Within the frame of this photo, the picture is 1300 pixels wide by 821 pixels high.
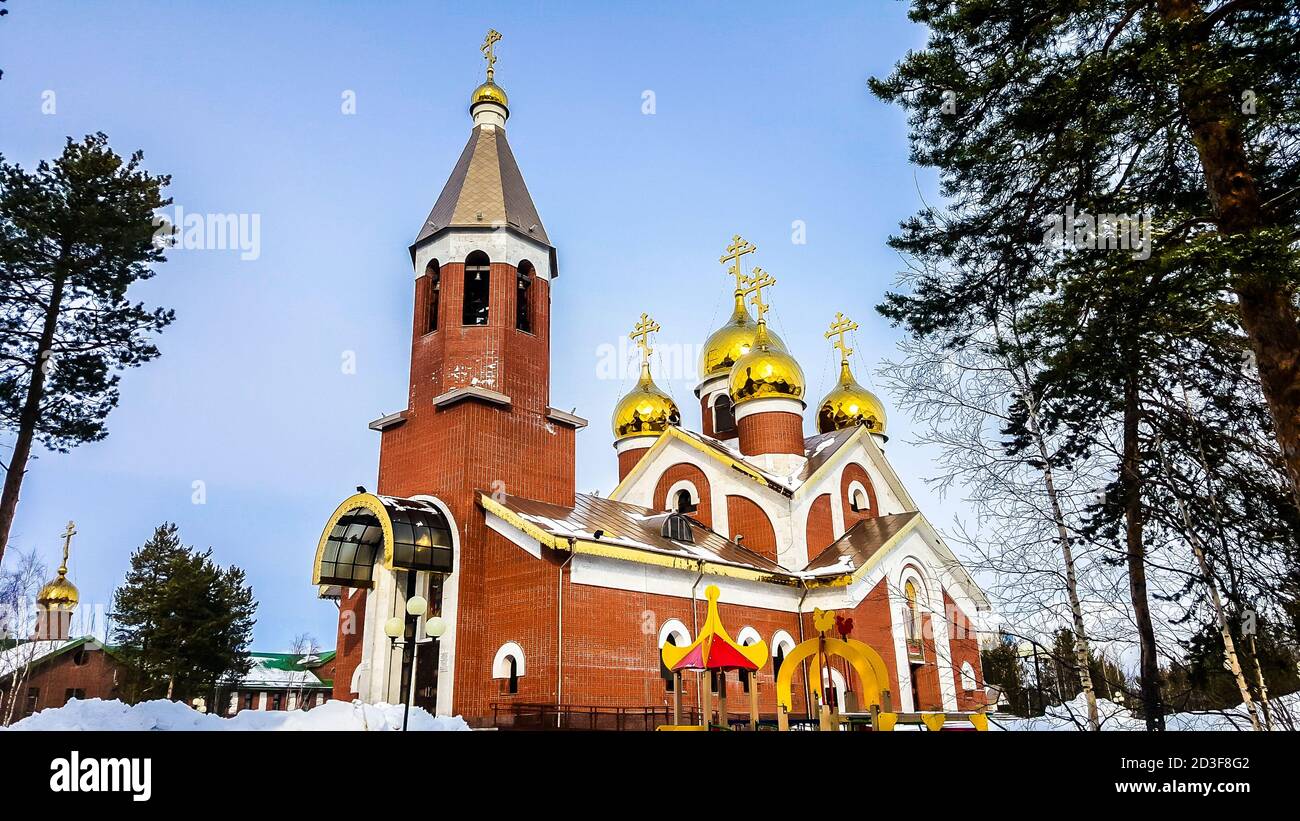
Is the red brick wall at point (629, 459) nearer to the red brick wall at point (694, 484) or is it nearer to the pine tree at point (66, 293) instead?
the red brick wall at point (694, 484)

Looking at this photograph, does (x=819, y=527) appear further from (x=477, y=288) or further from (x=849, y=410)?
(x=477, y=288)

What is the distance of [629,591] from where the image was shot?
15.6m

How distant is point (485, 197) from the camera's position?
1844 cm

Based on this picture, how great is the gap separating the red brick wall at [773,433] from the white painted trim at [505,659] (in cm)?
1053

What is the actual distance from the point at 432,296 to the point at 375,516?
5274 millimetres

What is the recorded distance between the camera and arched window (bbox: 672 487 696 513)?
2266 centimetres

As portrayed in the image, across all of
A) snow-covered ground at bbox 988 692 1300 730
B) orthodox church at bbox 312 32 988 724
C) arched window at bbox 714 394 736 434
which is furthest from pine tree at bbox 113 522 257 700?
snow-covered ground at bbox 988 692 1300 730

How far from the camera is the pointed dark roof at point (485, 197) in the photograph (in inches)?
716

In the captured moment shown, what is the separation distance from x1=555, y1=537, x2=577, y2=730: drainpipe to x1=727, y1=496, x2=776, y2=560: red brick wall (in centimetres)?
768
